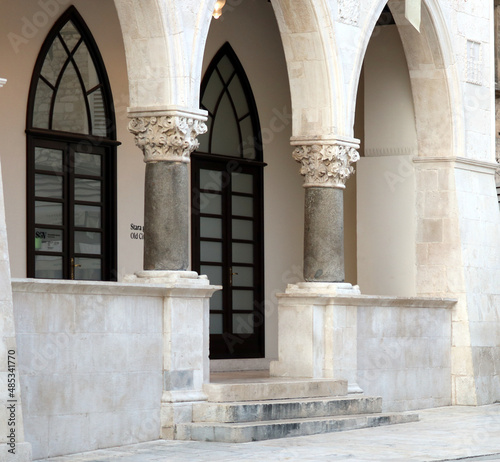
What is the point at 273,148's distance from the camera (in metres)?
16.7

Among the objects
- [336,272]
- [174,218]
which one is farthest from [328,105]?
[174,218]

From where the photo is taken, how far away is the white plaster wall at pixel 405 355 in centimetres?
1359

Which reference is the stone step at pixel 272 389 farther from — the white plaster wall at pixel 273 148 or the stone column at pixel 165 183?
the white plaster wall at pixel 273 148

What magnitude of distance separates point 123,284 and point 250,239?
6090 millimetres

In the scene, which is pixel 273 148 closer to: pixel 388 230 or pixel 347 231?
pixel 347 231

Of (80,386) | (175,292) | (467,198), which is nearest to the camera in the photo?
(80,386)

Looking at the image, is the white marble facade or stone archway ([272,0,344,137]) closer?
the white marble facade

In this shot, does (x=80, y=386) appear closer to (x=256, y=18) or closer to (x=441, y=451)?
(x=441, y=451)

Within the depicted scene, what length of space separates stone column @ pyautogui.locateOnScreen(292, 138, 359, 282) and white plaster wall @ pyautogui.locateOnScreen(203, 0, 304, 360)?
10.9ft

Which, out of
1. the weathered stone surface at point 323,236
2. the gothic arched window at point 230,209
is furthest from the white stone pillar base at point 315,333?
the gothic arched window at point 230,209

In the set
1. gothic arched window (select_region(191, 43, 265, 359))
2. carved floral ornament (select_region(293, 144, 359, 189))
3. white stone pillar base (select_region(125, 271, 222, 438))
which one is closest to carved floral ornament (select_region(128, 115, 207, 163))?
white stone pillar base (select_region(125, 271, 222, 438))

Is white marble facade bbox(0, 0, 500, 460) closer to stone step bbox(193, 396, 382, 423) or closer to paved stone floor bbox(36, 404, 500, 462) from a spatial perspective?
stone step bbox(193, 396, 382, 423)

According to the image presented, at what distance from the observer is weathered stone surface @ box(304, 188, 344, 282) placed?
13156 mm

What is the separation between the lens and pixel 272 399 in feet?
38.7
